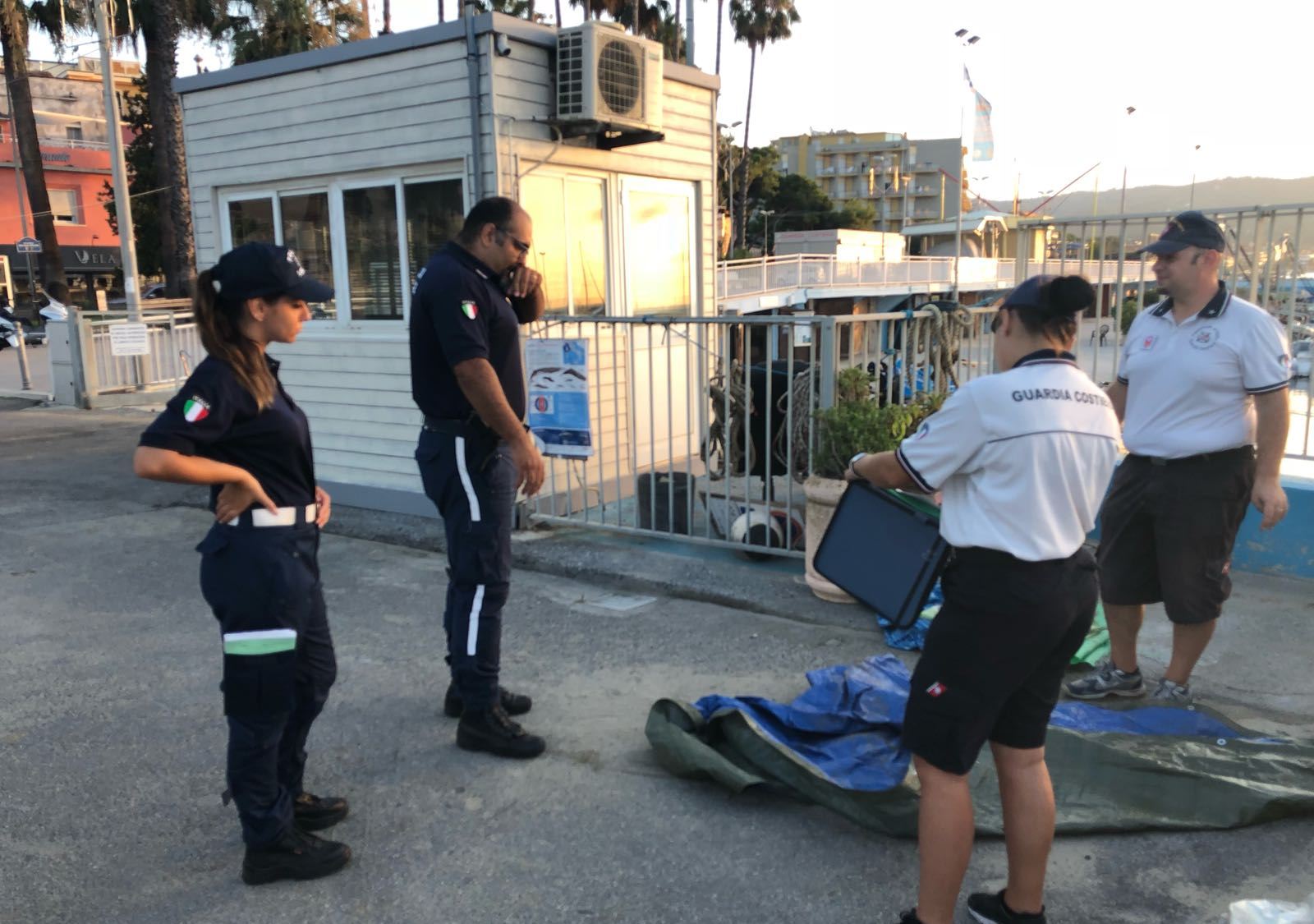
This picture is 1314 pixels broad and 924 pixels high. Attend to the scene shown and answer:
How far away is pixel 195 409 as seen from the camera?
2475 mm

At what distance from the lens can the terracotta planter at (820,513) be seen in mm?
4969

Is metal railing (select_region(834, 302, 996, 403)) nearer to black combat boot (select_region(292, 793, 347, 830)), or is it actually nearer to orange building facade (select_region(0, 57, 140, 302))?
black combat boot (select_region(292, 793, 347, 830))

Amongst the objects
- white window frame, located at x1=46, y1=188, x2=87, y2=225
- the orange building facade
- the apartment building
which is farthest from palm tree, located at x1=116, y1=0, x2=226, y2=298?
the apartment building

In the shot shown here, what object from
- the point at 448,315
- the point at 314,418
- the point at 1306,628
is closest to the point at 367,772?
the point at 448,315

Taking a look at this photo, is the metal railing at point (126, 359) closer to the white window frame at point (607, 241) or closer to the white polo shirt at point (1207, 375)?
the white window frame at point (607, 241)

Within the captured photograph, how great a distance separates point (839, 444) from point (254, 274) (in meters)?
3.13

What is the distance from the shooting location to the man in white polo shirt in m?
3.48

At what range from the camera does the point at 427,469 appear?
3609 mm

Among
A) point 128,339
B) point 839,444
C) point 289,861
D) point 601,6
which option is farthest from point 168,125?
point 601,6

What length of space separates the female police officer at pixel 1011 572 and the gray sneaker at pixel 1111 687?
63.2 inches

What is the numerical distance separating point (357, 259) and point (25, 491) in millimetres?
4095

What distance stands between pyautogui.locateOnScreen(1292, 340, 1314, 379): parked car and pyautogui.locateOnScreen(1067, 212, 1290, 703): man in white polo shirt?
5.88 ft

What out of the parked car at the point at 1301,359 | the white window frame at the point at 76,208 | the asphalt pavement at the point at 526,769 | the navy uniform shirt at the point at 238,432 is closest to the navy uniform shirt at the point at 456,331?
the navy uniform shirt at the point at 238,432

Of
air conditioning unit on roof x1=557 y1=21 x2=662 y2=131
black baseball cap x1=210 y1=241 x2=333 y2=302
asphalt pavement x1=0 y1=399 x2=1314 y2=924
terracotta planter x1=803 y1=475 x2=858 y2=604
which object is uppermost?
air conditioning unit on roof x1=557 y1=21 x2=662 y2=131
